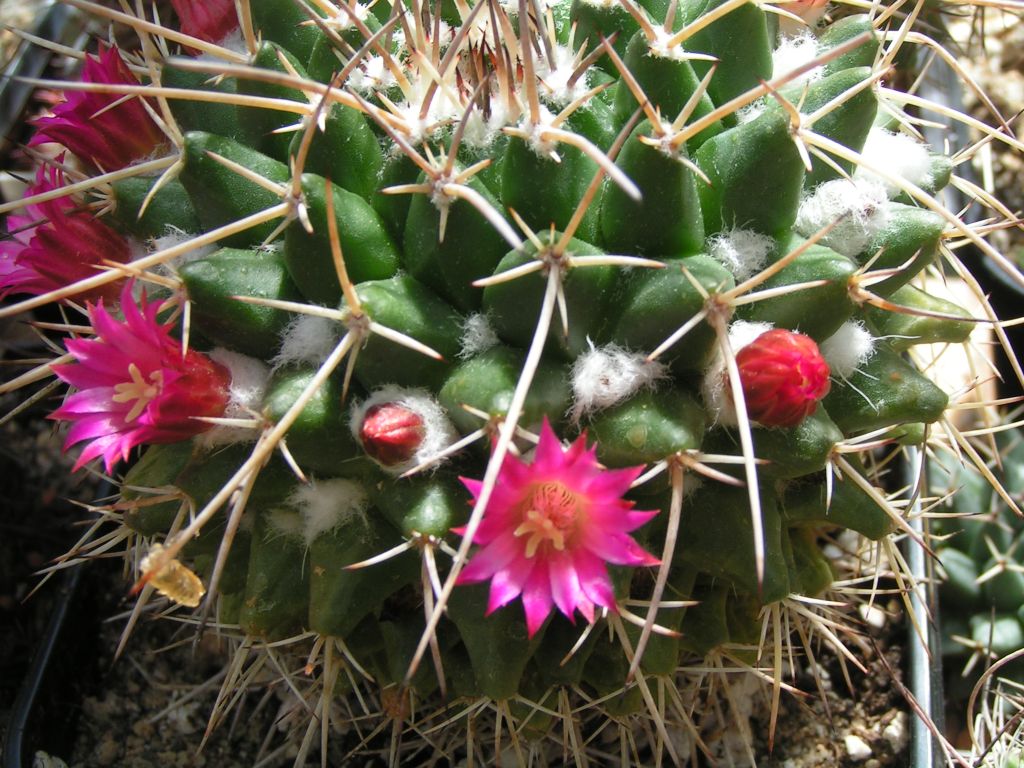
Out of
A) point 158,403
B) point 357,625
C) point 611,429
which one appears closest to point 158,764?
point 357,625

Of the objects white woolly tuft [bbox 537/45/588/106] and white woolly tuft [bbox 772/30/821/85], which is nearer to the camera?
white woolly tuft [bbox 537/45/588/106]

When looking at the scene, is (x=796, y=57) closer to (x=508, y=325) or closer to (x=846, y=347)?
(x=846, y=347)

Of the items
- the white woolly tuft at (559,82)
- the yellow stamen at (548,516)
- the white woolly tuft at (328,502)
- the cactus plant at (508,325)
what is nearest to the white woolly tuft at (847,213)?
the cactus plant at (508,325)

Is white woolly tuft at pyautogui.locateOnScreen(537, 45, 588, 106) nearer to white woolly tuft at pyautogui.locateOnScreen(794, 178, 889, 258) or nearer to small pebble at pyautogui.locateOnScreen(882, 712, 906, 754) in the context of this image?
white woolly tuft at pyautogui.locateOnScreen(794, 178, 889, 258)

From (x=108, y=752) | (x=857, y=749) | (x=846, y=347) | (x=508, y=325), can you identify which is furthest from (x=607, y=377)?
(x=108, y=752)

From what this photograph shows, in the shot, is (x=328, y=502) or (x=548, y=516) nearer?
(x=548, y=516)

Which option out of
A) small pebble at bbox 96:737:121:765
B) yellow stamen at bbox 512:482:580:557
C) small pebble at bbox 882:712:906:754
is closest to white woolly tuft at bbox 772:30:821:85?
yellow stamen at bbox 512:482:580:557
